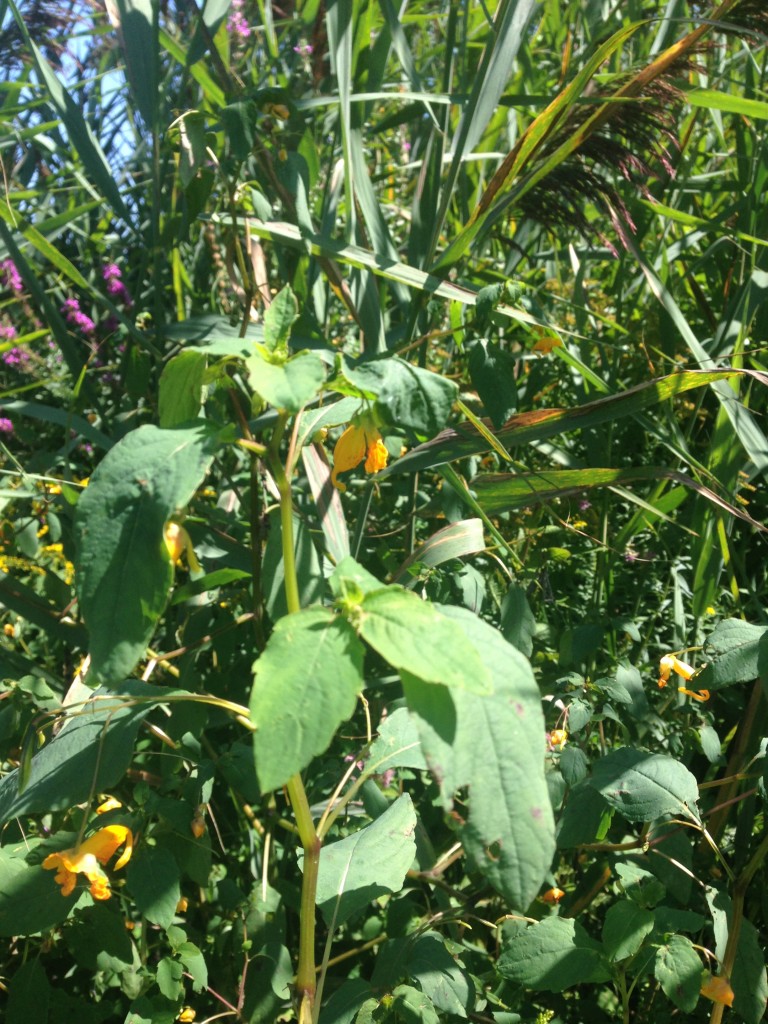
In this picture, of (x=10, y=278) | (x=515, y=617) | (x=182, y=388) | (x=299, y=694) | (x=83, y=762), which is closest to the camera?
(x=299, y=694)

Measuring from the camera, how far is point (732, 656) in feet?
3.40

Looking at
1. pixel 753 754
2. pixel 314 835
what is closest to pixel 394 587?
pixel 314 835

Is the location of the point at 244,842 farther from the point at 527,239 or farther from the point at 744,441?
the point at 527,239

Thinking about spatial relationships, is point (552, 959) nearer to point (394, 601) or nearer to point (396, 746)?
point (396, 746)

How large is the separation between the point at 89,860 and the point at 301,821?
0.26 m

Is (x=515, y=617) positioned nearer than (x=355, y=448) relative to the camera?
No

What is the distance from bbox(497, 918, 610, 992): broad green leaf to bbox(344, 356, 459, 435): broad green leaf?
24.0 inches

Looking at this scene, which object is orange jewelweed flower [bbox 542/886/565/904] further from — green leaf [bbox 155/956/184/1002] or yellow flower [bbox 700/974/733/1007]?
green leaf [bbox 155/956/184/1002]

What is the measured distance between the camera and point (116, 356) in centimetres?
212

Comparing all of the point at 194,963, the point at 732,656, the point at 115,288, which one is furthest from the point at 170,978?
the point at 115,288

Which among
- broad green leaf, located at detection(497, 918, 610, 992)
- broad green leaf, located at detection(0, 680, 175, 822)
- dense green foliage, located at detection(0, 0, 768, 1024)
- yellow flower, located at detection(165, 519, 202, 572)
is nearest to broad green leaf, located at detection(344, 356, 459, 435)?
dense green foliage, located at detection(0, 0, 768, 1024)

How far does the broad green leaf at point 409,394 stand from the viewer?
0.67 m

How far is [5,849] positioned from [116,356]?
132cm

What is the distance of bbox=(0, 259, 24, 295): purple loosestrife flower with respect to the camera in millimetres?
2176
